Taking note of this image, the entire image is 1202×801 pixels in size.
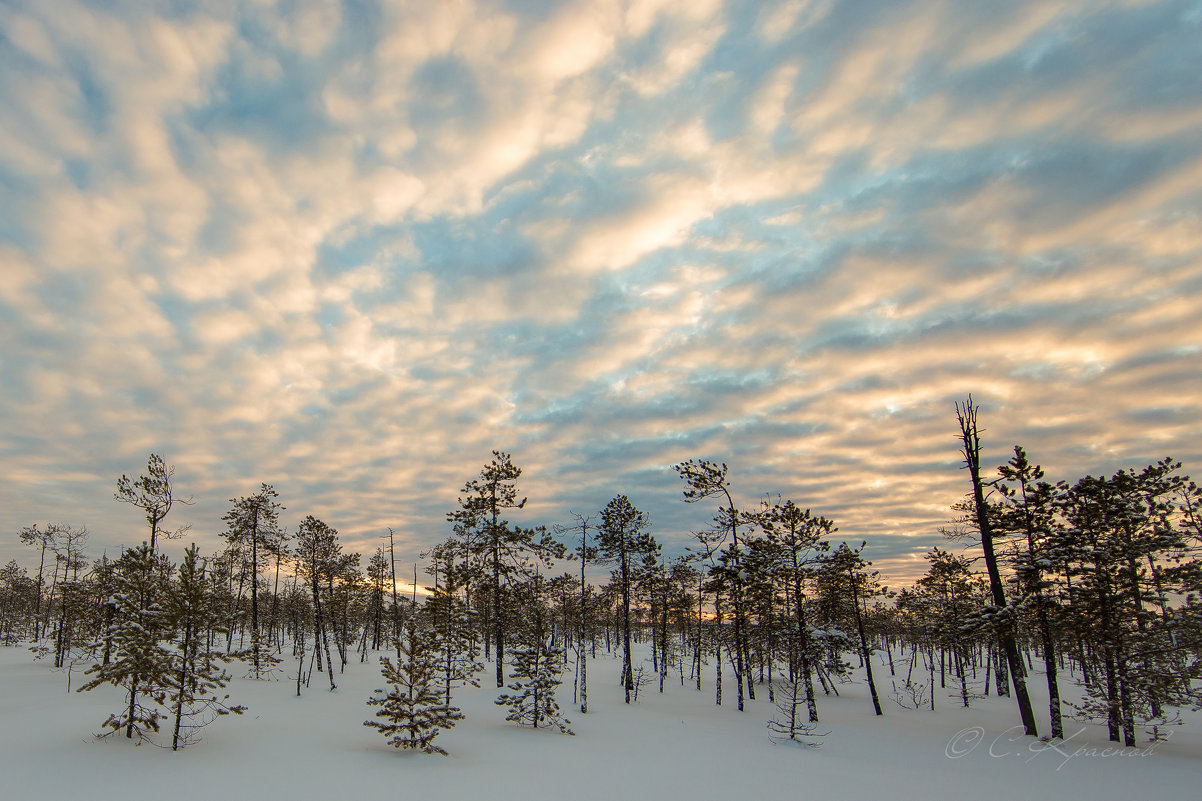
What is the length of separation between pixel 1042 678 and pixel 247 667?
7820cm

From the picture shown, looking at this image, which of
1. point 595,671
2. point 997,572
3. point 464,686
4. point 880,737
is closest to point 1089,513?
point 997,572

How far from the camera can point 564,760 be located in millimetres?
19484

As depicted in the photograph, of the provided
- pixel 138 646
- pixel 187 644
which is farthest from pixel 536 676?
pixel 138 646

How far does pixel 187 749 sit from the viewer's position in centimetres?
1716

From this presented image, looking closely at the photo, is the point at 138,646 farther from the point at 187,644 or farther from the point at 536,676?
the point at 536,676

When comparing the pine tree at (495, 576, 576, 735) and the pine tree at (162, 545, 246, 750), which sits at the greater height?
the pine tree at (162, 545, 246, 750)

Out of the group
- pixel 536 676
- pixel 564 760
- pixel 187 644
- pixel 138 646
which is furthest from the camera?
A: pixel 536 676

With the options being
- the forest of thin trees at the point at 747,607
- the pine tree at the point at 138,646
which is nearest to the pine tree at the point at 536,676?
the forest of thin trees at the point at 747,607

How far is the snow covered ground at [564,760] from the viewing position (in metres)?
14.6

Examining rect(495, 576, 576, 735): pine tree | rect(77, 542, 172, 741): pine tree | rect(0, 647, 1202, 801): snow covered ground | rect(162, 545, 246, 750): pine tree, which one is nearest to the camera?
rect(0, 647, 1202, 801): snow covered ground

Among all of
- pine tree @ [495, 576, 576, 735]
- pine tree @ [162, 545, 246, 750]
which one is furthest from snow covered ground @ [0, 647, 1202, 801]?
pine tree @ [162, 545, 246, 750]

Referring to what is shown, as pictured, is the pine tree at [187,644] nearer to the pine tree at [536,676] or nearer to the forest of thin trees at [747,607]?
the forest of thin trees at [747,607]

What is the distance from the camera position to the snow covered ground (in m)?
14.6

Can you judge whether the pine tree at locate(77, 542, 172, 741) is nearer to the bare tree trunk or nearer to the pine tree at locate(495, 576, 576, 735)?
the pine tree at locate(495, 576, 576, 735)
